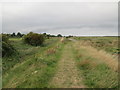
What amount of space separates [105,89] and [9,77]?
16.9 ft

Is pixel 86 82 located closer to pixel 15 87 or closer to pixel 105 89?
pixel 105 89

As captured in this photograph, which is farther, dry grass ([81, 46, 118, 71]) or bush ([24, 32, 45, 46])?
bush ([24, 32, 45, 46])

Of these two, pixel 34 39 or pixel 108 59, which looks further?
pixel 34 39

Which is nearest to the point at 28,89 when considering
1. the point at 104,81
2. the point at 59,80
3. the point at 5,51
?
the point at 59,80

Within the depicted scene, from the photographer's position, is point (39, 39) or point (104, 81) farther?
point (39, 39)

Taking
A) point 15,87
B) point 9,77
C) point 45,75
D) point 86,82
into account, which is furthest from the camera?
A: point 9,77

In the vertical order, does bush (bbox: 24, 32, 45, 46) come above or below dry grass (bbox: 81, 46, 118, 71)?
above

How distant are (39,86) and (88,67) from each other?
430 centimetres

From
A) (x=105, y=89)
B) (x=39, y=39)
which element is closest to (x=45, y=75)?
(x=105, y=89)

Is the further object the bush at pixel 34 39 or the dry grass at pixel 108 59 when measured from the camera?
the bush at pixel 34 39

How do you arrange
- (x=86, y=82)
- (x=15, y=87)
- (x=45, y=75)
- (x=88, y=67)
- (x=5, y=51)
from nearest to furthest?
1. (x=15, y=87)
2. (x=86, y=82)
3. (x=45, y=75)
4. (x=88, y=67)
5. (x=5, y=51)

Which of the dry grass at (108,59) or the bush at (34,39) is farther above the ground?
the bush at (34,39)

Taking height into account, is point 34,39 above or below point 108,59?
above

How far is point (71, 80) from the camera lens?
8039mm
